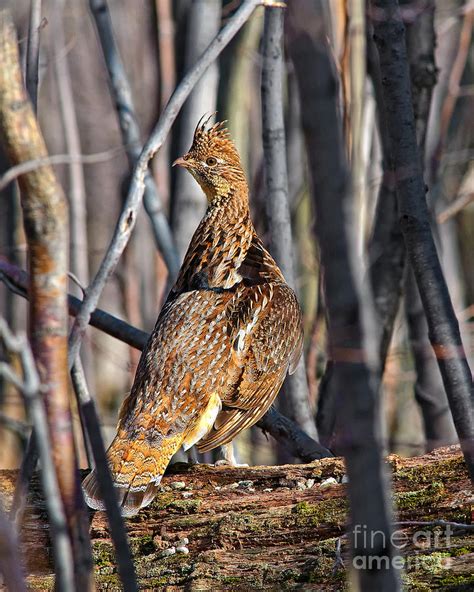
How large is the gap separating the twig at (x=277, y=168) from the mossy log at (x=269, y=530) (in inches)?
47.8

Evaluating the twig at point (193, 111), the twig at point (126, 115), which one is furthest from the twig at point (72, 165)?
the twig at point (126, 115)

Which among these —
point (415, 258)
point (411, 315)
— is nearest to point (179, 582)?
point (415, 258)

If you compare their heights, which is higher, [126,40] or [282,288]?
[126,40]

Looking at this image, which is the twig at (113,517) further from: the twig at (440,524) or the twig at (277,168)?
the twig at (277,168)

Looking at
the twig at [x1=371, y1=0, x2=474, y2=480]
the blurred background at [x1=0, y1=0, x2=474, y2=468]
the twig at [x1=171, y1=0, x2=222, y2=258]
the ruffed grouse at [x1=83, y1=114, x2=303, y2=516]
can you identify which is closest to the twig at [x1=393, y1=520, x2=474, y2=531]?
the twig at [x1=371, y1=0, x2=474, y2=480]

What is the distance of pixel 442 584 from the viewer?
2961mm

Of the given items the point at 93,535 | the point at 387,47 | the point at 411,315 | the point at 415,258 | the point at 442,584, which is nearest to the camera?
the point at 442,584

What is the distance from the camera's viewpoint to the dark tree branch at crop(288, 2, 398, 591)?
1572 millimetres

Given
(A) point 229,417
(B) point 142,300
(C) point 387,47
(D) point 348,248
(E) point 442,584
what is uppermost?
(B) point 142,300

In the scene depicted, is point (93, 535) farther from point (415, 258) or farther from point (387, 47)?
point (387, 47)

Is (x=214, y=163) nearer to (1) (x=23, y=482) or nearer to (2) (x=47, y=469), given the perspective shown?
(1) (x=23, y=482)

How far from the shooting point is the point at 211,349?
4.31 meters

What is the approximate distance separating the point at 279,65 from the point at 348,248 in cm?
351

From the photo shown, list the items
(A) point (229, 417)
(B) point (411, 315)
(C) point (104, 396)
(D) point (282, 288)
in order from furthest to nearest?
(C) point (104, 396)
(B) point (411, 315)
(D) point (282, 288)
(A) point (229, 417)
